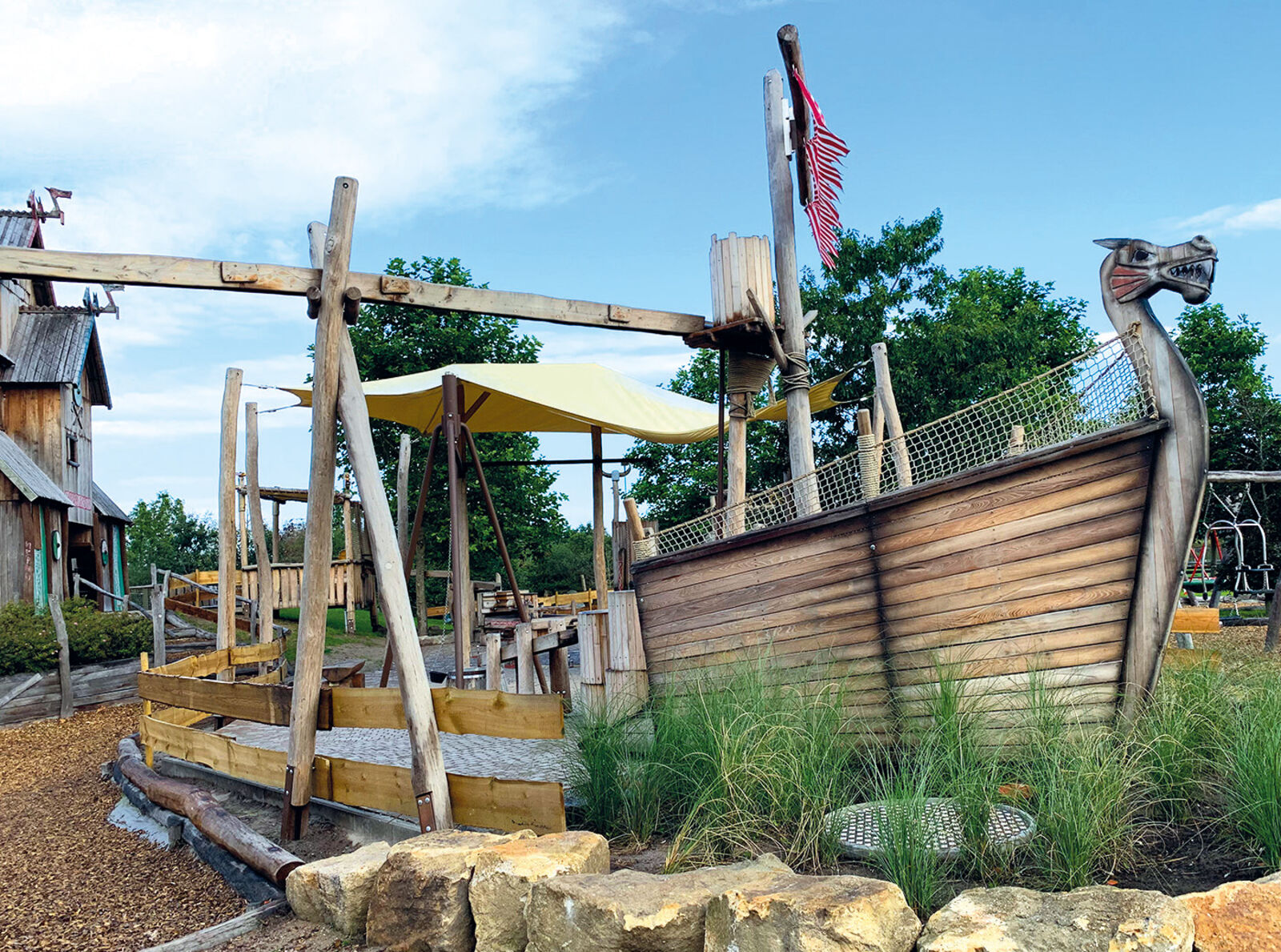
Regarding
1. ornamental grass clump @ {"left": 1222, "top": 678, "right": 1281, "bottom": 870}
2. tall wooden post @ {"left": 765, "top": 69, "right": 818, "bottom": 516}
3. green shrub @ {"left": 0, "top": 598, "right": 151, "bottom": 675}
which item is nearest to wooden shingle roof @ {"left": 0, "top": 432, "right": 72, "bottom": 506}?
green shrub @ {"left": 0, "top": 598, "right": 151, "bottom": 675}

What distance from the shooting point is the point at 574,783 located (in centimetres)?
456

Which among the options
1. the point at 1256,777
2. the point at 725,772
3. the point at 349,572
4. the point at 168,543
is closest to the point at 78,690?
the point at 349,572

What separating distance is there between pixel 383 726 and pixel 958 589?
2.84m

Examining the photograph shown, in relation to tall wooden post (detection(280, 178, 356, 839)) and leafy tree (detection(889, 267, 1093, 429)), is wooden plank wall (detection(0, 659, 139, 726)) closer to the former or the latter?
tall wooden post (detection(280, 178, 356, 839))

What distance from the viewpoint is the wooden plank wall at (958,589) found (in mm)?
4430

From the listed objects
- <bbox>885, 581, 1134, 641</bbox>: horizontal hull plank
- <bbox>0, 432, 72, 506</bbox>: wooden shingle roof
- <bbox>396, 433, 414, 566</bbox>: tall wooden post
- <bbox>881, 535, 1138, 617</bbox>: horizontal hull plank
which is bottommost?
<bbox>885, 581, 1134, 641</bbox>: horizontal hull plank

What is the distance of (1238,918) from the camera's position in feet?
8.54

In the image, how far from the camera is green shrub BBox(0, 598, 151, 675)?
1130 centimetres

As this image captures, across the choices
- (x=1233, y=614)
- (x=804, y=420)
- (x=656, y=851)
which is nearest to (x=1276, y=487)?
(x=1233, y=614)

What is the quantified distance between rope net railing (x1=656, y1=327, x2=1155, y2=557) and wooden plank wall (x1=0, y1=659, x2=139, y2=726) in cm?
898

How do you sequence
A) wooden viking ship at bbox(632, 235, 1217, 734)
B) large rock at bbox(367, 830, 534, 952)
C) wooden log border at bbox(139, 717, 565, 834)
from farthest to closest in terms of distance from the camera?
wooden viking ship at bbox(632, 235, 1217, 734), wooden log border at bbox(139, 717, 565, 834), large rock at bbox(367, 830, 534, 952)

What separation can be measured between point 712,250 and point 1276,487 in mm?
19883

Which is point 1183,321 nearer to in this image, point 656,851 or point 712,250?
point 712,250

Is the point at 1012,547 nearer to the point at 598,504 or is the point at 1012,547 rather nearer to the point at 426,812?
the point at 426,812
